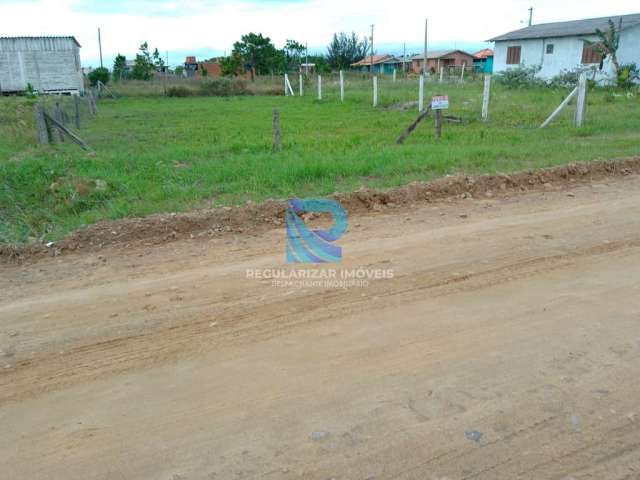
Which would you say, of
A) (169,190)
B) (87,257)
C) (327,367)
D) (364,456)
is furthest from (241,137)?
(364,456)

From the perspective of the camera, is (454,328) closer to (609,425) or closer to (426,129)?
(609,425)

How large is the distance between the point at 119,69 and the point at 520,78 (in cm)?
3393

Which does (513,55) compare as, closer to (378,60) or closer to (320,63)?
(320,63)

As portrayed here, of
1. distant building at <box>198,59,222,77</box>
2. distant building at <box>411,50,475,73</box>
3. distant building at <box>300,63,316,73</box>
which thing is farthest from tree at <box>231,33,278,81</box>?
distant building at <box>411,50,475,73</box>

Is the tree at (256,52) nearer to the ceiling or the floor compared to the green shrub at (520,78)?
nearer to the ceiling

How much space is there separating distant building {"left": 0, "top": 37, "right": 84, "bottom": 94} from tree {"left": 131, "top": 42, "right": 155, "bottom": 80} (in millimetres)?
9931

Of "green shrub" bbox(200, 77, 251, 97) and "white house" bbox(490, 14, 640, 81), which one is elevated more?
"white house" bbox(490, 14, 640, 81)

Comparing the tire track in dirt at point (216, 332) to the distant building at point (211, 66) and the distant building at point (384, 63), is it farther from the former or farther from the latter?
the distant building at point (384, 63)

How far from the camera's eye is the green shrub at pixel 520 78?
30.8 m

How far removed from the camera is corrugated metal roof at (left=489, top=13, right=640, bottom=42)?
3100 cm

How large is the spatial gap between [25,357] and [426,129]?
12377 millimetres

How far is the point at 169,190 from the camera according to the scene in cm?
800

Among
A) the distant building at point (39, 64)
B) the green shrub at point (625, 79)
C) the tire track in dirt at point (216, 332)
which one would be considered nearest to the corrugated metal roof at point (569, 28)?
the green shrub at point (625, 79)

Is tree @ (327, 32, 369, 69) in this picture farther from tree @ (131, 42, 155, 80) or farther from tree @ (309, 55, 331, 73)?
tree @ (131, 42, 155, 80)
